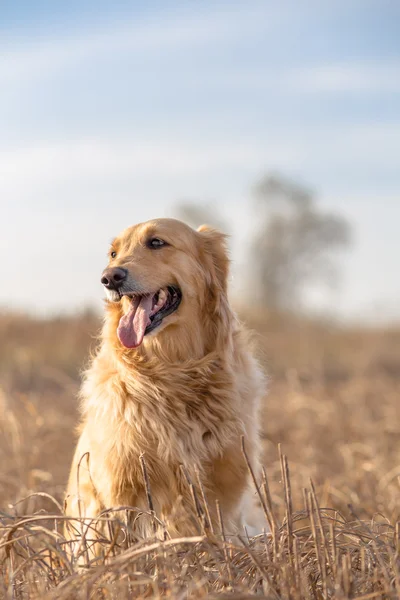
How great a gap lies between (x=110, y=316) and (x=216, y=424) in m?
0.87

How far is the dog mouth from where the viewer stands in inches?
161

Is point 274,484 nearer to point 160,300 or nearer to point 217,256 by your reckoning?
point 217,256

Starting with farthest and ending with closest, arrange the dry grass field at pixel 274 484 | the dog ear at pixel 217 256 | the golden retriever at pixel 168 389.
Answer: the dog ear at pixel 217 256, the golden retriever at pixel 168 389, the dry grass field at pixel 274 484

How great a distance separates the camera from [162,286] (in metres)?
4.19

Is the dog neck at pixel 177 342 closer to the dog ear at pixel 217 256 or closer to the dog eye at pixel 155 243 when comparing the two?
the dog ear at pixel 217 256

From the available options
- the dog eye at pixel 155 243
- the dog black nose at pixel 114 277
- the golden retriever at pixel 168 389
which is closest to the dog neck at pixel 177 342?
the golden retriever at pixel 168 389

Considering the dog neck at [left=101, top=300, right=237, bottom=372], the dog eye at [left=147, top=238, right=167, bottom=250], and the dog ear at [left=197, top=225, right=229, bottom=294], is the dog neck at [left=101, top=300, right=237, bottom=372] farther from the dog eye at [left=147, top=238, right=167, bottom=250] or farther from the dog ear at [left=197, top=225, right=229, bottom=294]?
the dog eye at [left=147, top=238, right=167, bottom=250]

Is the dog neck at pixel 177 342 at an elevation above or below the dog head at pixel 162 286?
below

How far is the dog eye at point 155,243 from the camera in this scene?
4.25m

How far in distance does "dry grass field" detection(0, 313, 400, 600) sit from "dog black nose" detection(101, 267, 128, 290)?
2.44 feet

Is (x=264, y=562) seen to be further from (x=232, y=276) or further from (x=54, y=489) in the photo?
(x=54, y=489)

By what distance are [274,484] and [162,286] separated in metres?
2.60

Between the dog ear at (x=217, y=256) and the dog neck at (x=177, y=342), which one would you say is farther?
the dog ear at (x=217, y=256)

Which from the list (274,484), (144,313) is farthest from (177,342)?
(274,484)
